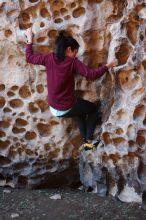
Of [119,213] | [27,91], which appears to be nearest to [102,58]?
[27,91]

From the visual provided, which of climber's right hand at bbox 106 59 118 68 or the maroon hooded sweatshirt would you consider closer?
climber's right hand at bbox 106 59 118 68

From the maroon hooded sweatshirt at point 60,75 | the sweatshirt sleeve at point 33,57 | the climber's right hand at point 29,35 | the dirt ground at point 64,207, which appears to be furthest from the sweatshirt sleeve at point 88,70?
the dirt ground at point 64,207

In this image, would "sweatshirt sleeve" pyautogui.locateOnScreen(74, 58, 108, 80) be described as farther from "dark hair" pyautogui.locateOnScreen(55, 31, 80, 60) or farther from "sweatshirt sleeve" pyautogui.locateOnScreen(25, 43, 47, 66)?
"sweatshirt sleeve" pyautogui.locateOnScreen(25, 43, 47, 66)

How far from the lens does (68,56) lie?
12.3 feet

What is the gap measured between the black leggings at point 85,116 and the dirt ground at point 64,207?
0.45 meters

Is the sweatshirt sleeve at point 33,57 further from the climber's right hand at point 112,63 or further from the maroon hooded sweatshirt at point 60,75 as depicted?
the climber's right hand at point 112,63

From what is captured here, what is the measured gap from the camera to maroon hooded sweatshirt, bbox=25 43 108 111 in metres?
3.73

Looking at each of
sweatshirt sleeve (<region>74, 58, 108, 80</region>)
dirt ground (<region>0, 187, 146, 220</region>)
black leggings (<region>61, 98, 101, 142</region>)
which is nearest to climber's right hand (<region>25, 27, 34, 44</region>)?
sweatshirt sleeve (<region>74, 58, 108, 80</region>)

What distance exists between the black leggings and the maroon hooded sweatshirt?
2.1 inches

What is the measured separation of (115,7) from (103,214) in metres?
1.42

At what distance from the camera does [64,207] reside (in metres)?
3.82

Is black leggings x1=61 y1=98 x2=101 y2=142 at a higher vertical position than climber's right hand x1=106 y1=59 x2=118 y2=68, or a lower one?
lower

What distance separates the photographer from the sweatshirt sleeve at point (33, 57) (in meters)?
3.78

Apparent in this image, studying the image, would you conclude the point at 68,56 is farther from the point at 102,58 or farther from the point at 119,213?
the point at 119,213
